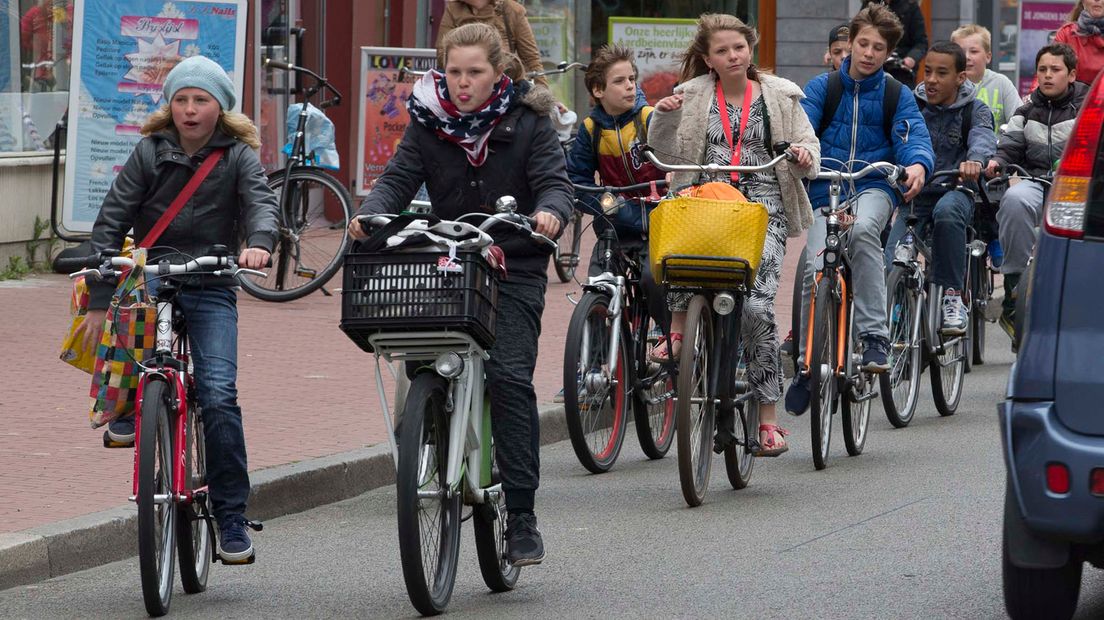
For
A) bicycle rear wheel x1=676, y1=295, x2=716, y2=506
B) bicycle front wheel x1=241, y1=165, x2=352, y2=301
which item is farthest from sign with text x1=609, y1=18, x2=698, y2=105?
bicycle rear wheel x1=676, y1=295, x2=716, y2=506

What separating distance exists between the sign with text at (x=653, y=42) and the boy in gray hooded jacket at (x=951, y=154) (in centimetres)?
901

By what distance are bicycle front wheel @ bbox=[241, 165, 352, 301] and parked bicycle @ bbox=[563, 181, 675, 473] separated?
14.0 feet

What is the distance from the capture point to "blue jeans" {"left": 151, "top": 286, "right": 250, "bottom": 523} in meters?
6.04

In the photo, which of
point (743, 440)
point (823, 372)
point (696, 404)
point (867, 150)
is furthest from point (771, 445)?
point (867, 150)

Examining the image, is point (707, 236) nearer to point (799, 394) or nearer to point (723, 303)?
point (723, 303)

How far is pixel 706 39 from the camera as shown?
26.2ft

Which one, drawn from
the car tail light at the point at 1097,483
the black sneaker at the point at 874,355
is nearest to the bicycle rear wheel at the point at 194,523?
the car tail light at the point at 1097,483

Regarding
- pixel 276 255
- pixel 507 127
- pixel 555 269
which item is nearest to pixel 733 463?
pixel 507 127

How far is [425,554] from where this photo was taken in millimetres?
5547

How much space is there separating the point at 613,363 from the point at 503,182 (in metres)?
2.25

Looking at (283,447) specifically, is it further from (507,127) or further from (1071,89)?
(1071,89)

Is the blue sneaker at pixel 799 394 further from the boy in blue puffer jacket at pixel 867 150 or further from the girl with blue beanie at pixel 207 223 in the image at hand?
the girl with blue beanie at pixel 207 223

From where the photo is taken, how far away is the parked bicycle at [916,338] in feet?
31.0

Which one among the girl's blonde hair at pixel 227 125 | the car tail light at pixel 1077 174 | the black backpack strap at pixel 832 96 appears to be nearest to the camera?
the car tail light at pixel 1077 174
